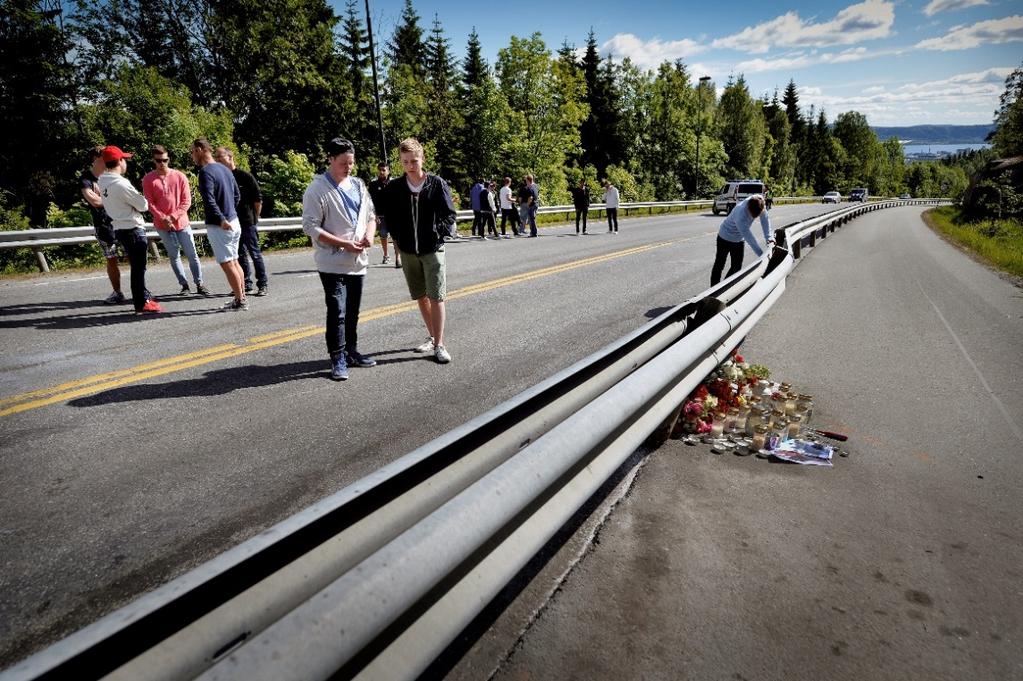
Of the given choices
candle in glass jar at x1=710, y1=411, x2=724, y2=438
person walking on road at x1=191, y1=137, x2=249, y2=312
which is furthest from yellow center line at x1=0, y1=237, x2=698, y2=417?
candle in glass jar at x1=710, y1=411, x2=724, y2=438

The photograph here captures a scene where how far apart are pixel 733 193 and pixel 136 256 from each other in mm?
31551

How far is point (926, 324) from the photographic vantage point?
6.94 metres

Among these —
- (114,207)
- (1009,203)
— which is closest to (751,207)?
(114,207)

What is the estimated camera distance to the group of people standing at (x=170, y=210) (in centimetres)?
652

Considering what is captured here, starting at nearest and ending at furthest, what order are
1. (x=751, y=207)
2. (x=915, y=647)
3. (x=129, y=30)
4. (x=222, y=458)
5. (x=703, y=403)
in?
(x=915, y=647)
(x=222, y=458)
(x=703, y=403)
(x=751, y=207)
(x=129, y=30)

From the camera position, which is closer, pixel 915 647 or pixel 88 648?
pixel 88 648

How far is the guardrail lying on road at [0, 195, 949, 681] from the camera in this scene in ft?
3.23

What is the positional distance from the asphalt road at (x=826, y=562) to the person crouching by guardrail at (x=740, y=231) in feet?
9.71

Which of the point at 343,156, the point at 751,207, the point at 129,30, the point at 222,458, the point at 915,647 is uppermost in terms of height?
the point at 129,30

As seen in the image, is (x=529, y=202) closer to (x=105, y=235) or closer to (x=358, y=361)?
(x=105, y=235)

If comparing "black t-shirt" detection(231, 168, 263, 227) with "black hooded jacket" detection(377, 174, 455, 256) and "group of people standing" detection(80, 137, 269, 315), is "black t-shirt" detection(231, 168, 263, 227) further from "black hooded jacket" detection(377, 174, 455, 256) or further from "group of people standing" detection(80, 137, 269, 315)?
"black hooded jacket" detection(377, 174, 455, 256)

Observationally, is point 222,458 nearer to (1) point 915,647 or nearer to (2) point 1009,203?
(1) point 915,647

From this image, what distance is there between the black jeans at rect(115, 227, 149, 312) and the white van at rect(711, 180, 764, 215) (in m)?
30.1

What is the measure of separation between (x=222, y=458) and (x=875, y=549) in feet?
11.8
